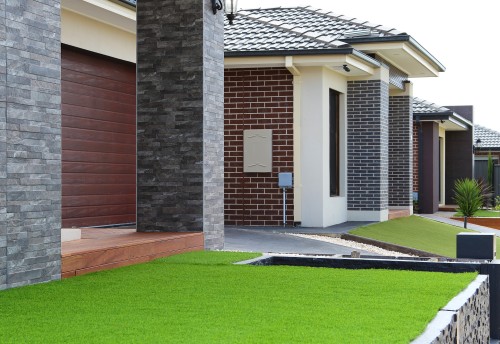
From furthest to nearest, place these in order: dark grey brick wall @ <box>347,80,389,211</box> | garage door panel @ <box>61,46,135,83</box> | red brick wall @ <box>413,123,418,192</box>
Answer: red brick wall @ <box>413,123,418,192</box> < dark grey brick wall @ <box>347,80,389,211</box> < garage door panel @ <box>61,46,135,83</box>

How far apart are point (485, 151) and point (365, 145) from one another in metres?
22.5

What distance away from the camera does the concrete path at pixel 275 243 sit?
13.1 m

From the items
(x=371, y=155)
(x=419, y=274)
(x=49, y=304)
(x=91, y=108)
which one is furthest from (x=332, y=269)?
(x=371, y=155)

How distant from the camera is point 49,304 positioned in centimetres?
641

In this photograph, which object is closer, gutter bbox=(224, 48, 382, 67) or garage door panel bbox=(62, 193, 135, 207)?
garage door panel bbox=(62, 193, 135, 207)

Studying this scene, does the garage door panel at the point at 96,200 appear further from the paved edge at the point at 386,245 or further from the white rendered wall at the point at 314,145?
the paved edge at the point at 386,245

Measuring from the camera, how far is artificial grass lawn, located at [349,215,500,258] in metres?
16.4

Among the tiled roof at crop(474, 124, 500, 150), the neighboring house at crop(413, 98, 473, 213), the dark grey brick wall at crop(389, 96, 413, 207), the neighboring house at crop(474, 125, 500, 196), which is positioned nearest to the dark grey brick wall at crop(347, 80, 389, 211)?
the dark grey brick wall at crop(389, 96, 413, 207)

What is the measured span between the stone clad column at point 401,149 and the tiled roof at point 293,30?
362 cm

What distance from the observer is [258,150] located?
17.8m

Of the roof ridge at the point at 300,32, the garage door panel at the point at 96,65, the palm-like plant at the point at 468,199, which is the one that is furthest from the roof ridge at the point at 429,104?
the garage door panel at the point at 96,65

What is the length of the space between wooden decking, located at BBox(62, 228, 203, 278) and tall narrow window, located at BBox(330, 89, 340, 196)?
8.80 meters

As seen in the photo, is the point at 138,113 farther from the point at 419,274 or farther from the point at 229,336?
the point at 229,336

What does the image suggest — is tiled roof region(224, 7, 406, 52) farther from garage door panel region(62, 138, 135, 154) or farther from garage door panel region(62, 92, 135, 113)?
garage door panel region(62, 138, 135, 154)
